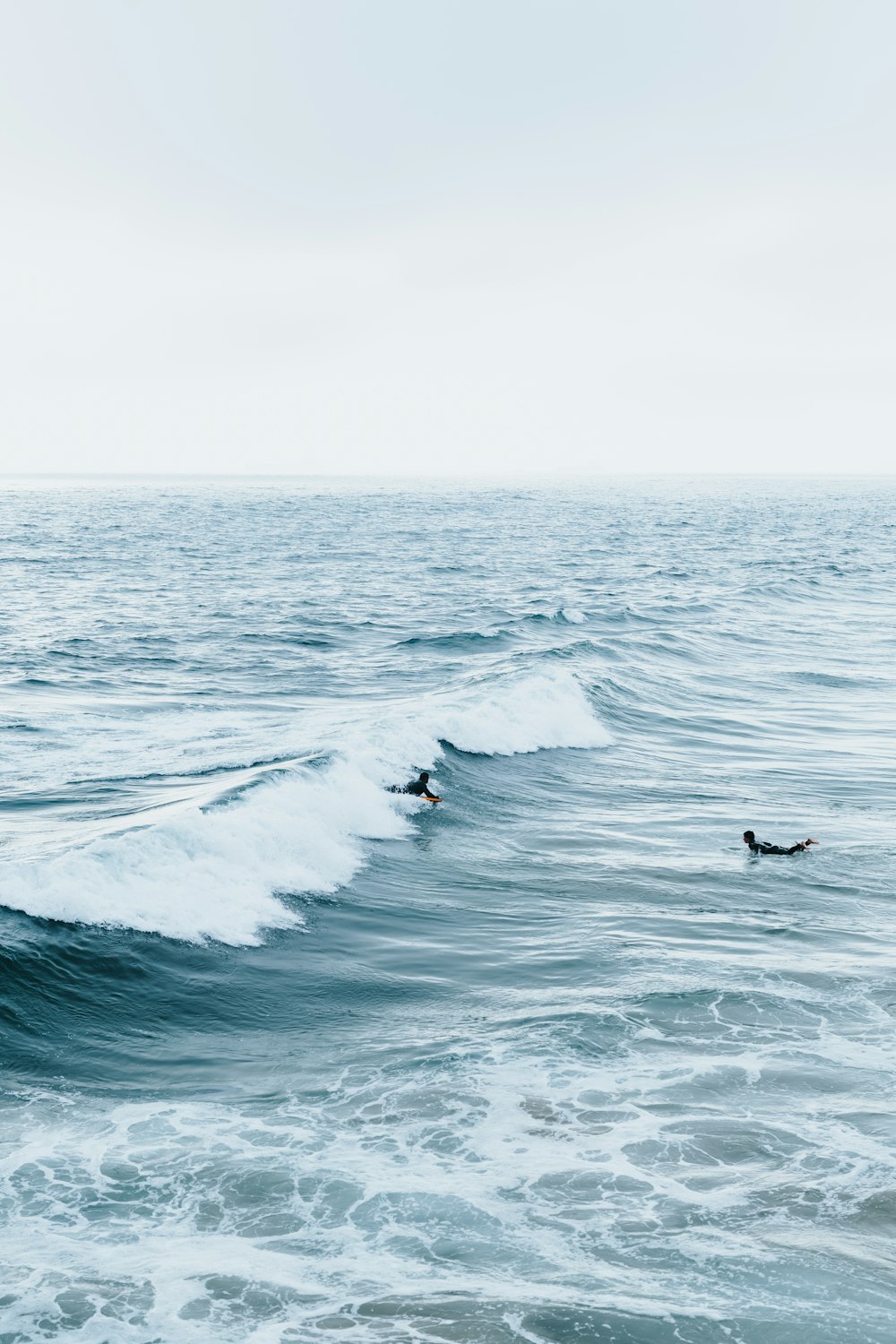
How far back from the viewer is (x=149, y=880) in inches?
619

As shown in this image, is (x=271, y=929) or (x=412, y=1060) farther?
(x=271, y=929)

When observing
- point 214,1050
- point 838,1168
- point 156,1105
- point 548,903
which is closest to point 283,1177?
point 156,1105

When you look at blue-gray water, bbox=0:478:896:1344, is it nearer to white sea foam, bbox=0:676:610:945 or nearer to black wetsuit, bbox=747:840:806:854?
white sea foam, bbox=0:676:610:945

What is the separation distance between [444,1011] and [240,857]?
516 cm

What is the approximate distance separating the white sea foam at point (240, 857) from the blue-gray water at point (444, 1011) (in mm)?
64

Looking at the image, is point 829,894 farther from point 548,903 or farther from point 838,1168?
point 838,1168

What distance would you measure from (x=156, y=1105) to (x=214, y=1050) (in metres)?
1.33

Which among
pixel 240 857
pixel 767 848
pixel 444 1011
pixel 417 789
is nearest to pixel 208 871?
pixel 240 857

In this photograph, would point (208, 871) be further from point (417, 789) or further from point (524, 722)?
point (524, 722)

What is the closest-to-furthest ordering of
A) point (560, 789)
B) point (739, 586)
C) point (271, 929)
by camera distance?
1. point (271, 929)
2. point (560, 789)
3. point (739, 586)

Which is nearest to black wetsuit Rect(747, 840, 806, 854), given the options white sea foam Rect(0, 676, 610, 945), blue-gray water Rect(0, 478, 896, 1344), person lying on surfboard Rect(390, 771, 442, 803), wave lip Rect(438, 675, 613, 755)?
blue-gray water Rect(0, 478, 896, 1344)

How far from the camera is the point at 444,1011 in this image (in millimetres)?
13000

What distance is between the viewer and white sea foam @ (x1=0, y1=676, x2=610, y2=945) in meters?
15.1

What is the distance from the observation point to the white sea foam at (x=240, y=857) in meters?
15.1
